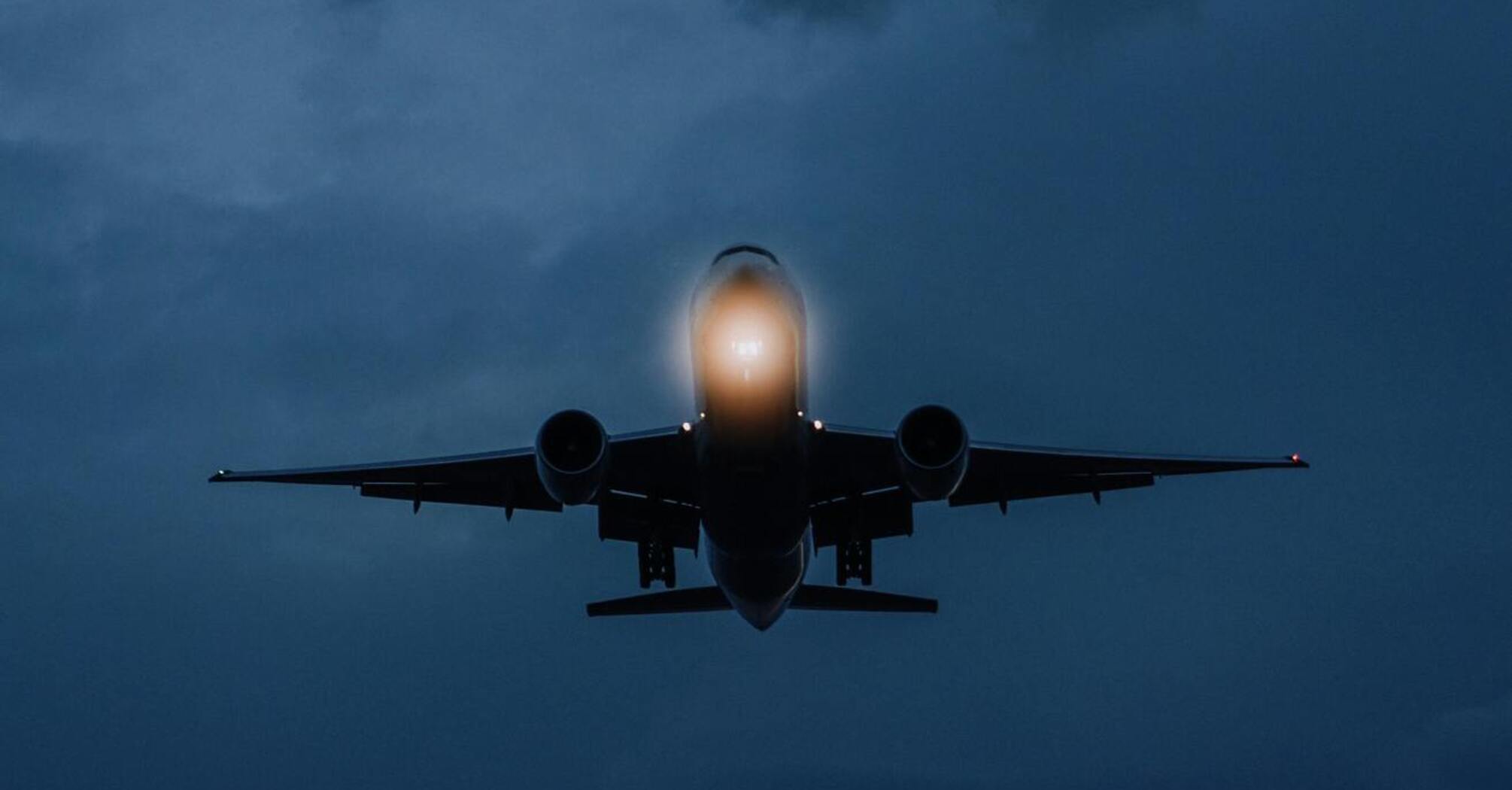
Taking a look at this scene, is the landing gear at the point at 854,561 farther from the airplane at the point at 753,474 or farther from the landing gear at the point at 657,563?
the landing gear at the point at 657,563

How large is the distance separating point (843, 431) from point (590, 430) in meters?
4.65

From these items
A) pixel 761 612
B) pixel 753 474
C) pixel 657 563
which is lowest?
pixel 761 612

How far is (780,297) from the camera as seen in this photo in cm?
1884

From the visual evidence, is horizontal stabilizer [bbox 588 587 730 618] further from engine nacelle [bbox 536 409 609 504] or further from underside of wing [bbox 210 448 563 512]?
engine nacelle [bbox 536 409 609 504]

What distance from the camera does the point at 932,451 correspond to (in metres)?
19.7

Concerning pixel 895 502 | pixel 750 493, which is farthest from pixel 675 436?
pixel 895 502

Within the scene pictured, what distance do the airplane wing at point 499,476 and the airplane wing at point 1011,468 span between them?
2470mm

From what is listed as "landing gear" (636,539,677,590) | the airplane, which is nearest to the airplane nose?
the airplane

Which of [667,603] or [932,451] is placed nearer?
[932,451]

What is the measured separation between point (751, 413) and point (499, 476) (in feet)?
20.8

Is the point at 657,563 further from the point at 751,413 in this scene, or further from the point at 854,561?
the point at 751,413

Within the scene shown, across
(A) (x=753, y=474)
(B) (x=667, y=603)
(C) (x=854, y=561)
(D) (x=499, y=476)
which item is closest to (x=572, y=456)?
(A) (x=753, y=474)

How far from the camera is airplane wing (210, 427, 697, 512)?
22.4 m

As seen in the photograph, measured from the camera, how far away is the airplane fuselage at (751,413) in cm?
1845
